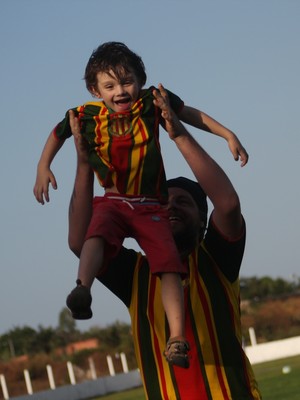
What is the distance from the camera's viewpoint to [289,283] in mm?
76188

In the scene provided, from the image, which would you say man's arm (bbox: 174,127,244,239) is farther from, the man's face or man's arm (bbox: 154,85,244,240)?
the man's face

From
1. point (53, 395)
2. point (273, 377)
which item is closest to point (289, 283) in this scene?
point (53, 395)

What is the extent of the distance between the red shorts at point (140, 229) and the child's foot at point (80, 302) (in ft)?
1.41

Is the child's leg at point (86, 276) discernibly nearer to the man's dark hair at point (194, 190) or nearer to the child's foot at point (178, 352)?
the child's foot at point (178, 352)

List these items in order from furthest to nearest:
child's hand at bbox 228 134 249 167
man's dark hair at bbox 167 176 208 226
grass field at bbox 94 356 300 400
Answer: grass field at bbox 94 356 300 400 → man's dark hair at bbox 167 176 208 226 → child's hand at bbox 228 134 249 167

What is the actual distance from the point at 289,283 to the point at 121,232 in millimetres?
72343

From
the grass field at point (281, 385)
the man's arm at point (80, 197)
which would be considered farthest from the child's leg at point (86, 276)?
the grass field at point (281, 385)

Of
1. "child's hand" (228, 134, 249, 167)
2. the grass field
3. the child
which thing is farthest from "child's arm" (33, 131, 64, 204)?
the grass field

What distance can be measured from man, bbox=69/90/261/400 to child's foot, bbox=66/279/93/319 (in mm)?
585

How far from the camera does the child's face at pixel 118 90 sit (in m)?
4.53

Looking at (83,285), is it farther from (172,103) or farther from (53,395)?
(53,395)

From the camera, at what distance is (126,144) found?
4531 mm

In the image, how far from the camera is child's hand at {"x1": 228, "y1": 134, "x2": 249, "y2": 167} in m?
4.49

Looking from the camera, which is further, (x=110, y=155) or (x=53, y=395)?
(x=53, y=395)
